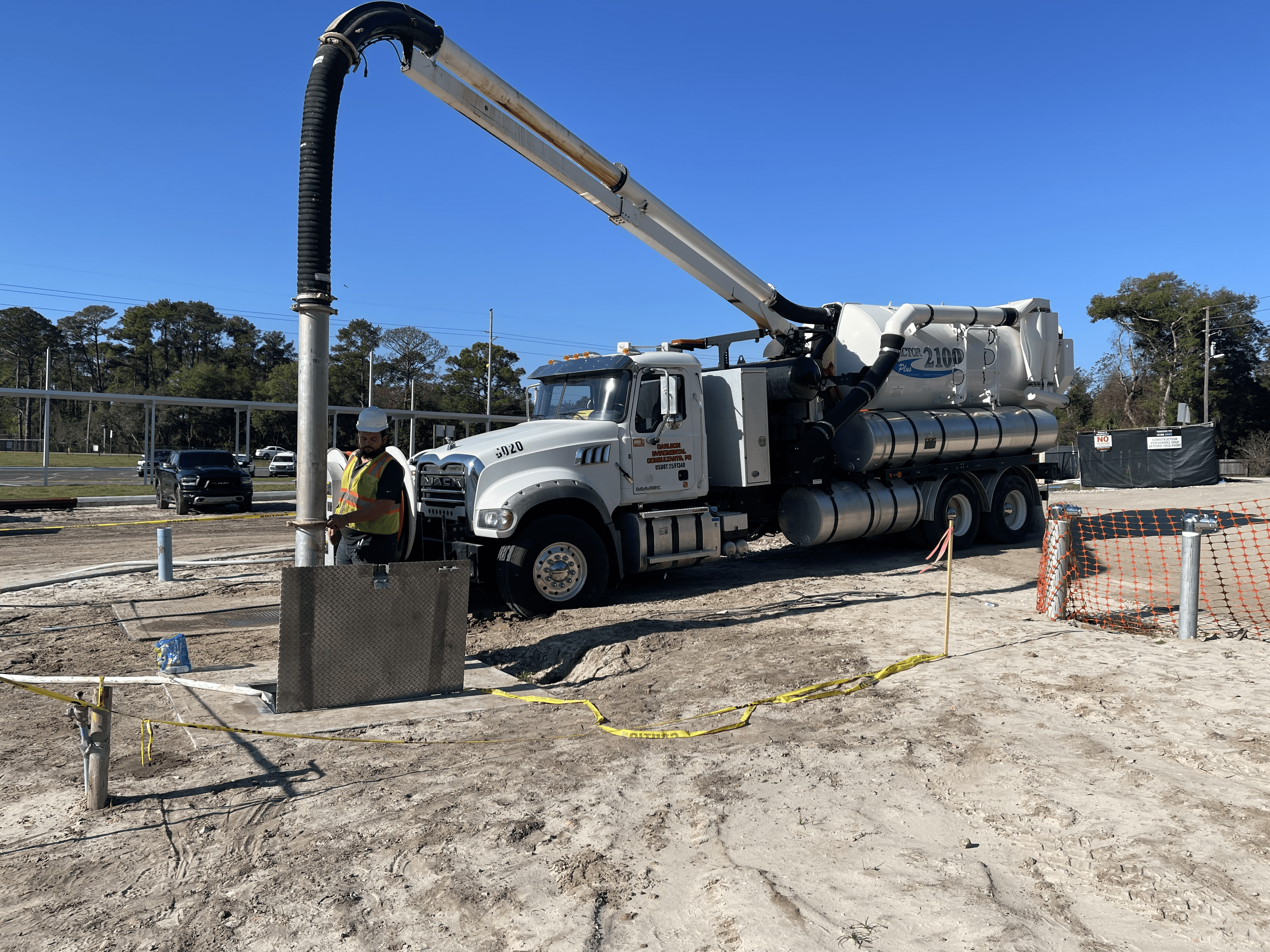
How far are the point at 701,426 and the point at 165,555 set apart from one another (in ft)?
23.4

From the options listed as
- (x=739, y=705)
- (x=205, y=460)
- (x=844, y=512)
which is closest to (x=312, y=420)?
(x=739, y=705)

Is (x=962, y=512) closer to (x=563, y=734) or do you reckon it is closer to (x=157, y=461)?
(x=563, y=734)

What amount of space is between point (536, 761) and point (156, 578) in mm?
8666

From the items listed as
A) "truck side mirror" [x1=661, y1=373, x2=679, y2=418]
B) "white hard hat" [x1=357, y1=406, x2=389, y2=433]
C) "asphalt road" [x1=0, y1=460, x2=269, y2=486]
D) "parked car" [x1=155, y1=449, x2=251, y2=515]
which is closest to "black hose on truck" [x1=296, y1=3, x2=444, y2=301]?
"white hard hat" [x1=357, y1=406, x2=389, y2=433]

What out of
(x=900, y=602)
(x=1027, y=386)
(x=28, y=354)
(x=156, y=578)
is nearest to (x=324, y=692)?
(x=900, y=602)

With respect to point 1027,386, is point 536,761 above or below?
below

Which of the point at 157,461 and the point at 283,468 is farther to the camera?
the point at 283,468

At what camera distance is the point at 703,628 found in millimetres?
8297

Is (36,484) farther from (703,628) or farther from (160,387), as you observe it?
(160,387)

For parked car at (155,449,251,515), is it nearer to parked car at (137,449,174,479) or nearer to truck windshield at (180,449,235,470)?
truck windshield at (180,449,235,470)

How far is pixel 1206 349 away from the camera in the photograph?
47281mm

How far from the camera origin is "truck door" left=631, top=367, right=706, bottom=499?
9867mm

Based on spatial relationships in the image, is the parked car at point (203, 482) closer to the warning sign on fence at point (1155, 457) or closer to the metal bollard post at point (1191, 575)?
the metal bollard post at point (1191, 575)

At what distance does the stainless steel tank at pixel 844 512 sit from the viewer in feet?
38.4
